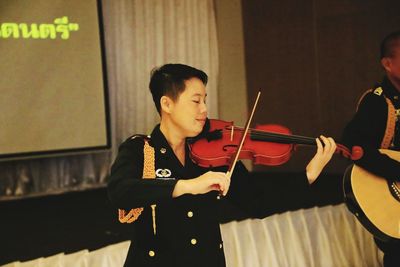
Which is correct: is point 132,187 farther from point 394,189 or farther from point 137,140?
point 394,189

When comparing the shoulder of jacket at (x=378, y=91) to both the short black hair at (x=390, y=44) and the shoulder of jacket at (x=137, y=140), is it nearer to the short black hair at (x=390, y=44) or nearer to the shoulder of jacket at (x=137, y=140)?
the short black hair at (x=390, y=44)

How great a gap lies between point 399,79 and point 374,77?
263 centimetres

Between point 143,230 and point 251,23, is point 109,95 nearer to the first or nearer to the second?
point 251,23

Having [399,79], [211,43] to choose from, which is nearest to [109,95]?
[211,43]

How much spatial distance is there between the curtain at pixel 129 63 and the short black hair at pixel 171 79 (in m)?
3.35

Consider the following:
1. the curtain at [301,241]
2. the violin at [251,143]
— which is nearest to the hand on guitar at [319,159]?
the violin at [251,143]

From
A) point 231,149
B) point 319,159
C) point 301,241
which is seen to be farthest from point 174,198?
point 301,241

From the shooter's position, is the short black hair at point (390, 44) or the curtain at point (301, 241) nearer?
the short black hair at point (390, 44)

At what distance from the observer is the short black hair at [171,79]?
4.51 ft

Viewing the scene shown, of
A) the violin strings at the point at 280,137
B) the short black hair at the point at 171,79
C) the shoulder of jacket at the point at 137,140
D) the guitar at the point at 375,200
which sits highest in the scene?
the short black hair at the point at 171,79

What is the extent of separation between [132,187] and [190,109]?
32cm

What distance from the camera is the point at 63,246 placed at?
268 centimetres

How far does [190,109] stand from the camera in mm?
1365

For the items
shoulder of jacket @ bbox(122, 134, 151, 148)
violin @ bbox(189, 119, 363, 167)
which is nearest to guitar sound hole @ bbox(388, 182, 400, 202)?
violin @ bbox(189, 119, 363, 167)
